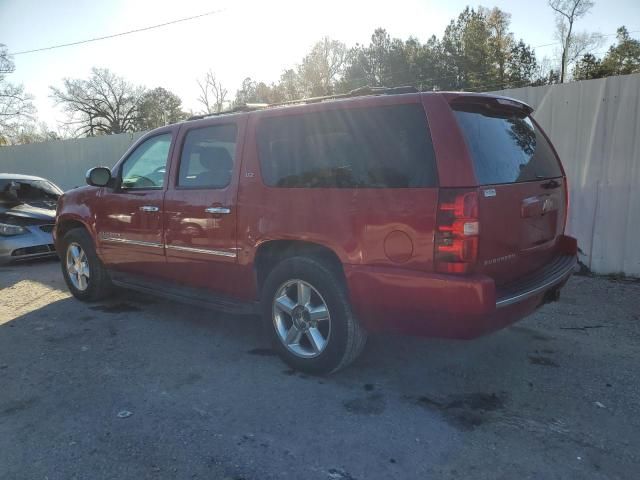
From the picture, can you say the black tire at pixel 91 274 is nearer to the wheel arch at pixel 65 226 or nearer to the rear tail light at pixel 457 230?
the wheel arch at pixel 65 226

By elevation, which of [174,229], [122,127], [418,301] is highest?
[122,127]

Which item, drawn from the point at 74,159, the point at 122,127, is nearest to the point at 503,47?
the point at 74,159

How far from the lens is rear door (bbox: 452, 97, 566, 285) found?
2.73 m

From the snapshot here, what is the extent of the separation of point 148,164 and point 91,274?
156 cm

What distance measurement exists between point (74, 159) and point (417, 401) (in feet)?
50.3

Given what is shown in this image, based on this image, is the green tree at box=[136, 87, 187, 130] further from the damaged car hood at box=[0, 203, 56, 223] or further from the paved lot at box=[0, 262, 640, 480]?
the paved lot at box=[0, 262, 640, 480]

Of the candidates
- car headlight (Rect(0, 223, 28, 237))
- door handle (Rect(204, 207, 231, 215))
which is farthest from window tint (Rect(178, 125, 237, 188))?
car headlight (Rect(0, 223, 28, 237))

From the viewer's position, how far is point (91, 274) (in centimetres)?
526

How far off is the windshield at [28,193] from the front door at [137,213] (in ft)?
14.7

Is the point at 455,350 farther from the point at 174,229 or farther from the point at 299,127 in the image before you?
the point at 174,229

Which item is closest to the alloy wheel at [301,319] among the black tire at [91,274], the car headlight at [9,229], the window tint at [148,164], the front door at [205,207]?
the front door at [205,207]

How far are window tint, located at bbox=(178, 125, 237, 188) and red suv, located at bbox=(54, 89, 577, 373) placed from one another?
1 cm

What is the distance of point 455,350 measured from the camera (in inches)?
152

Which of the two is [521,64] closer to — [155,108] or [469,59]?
[469,59]
